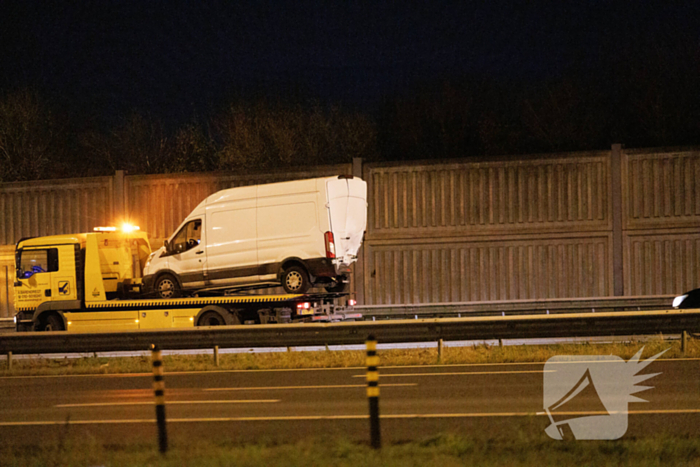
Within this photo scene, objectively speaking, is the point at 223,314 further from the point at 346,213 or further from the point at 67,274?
the point at 67,274

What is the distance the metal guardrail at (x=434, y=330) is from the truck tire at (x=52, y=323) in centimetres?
378

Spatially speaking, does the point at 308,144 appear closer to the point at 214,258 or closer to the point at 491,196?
the point at 491,196

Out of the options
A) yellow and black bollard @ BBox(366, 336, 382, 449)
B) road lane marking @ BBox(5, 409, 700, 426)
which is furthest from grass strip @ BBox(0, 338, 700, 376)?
yellow and black bollard @ BBox(366, 336, 382, 449)

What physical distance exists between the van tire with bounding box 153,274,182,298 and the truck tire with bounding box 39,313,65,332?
2.85 metres

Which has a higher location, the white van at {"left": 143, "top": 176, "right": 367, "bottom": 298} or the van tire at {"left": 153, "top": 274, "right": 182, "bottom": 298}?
the white van at {"left": 143, "top": 176, "right": 367, "bottom": 298}

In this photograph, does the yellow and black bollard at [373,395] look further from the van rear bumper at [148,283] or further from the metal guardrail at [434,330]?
the van rear bumper at [148,283]

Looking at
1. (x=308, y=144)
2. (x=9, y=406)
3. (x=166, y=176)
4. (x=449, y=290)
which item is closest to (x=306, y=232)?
(x=9, y=406)

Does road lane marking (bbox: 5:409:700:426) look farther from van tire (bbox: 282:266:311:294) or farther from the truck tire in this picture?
the truck tire

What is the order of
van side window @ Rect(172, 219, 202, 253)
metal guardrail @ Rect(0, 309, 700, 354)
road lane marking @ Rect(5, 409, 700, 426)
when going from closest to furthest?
road lane marking @ Rect(5, 409, 700, 426) < metal guardrail @ Rect(0, 309, 700, 354) < van side window @ Rect(172, 219, 202, 253)

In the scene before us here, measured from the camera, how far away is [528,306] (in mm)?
20594

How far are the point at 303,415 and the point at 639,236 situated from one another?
1560 centimetres

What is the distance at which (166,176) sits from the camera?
23.8m

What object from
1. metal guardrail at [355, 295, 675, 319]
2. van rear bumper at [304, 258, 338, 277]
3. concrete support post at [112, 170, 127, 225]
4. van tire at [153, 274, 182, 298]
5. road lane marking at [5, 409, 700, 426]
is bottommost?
road lane marking at [5, 409, 700, 426]

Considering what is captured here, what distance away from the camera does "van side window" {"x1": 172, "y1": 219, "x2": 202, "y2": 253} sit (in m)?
16.5
